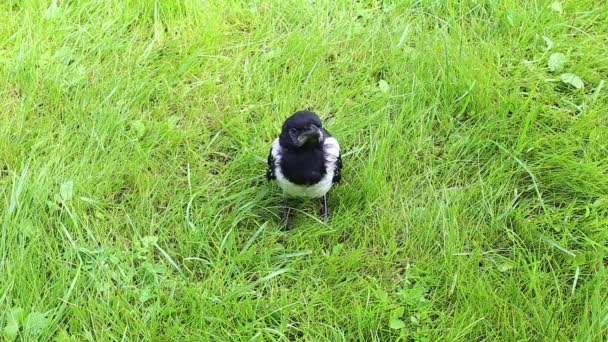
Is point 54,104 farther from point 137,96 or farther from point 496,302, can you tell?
point 496,302

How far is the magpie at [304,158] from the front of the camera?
2688 mm

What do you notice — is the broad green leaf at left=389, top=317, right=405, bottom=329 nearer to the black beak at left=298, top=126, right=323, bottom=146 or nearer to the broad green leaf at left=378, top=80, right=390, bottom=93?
the black beak at left=298, top=126, right=323, bottom=146

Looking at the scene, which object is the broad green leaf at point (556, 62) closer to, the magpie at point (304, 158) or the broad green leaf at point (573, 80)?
the broad green leaf at point (573, 80)

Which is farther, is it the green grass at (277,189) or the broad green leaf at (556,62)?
the broad green leaf at (556,62)

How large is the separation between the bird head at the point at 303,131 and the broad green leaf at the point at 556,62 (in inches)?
65.1

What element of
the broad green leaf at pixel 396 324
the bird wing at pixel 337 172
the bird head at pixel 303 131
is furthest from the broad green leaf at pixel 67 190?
the broad green leaf at pixel 396 324

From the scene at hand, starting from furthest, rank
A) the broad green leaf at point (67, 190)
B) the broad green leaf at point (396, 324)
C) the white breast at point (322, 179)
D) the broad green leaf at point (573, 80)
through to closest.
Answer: the broad green leaf at point (573, 80) < the broad green leaf at point (67, 190) < the white breast at point (322, 179) < the broad green leaf at point (396, 324)

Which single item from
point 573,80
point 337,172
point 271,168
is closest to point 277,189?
point 271,168

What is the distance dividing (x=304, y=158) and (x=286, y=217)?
1.44 feet

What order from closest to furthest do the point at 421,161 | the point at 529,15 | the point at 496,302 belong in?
the point at 496,302 → the point at 421,161 → the point at 529,15

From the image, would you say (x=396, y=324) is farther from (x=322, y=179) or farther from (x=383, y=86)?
(x=383, y=86)

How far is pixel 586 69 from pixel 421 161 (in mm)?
1163

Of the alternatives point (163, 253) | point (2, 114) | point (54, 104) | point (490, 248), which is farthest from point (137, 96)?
point (490, 248)

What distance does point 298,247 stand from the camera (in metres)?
2.92
